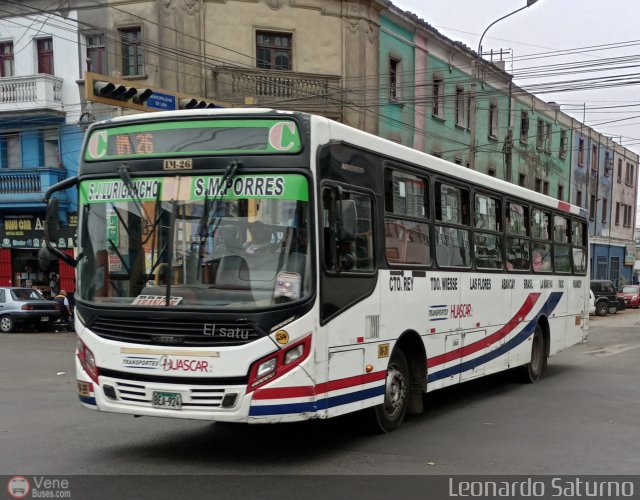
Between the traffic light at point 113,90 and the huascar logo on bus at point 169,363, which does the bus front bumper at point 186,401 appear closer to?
the huascar logo on bus at point 169,363

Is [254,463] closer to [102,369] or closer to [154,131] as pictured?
[102,369]

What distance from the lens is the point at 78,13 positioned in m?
25.6

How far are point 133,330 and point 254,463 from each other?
164cm

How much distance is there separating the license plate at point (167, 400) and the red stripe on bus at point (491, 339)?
3.34m

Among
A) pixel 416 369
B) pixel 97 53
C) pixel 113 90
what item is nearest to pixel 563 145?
pixel 97 53

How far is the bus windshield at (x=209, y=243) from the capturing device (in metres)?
6.45

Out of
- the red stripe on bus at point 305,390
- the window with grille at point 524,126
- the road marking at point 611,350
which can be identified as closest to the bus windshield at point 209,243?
the red stripe on bus at point 305,390

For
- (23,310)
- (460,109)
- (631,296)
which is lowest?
(631,296)

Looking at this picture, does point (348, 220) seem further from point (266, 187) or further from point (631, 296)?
point (631, 296)

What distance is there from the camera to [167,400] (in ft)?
21.2

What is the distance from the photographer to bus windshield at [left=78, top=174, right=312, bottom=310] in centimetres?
645

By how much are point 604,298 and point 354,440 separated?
1286 inches

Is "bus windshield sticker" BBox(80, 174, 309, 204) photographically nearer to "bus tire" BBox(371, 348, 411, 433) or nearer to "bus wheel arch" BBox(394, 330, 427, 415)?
"bus tire" BBox(371, 348, 411, 433)

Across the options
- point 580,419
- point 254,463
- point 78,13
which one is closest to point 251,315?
point 254,463
